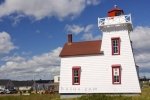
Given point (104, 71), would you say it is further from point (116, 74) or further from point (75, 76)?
point (75, 76)

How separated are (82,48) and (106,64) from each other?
4326 millimetres

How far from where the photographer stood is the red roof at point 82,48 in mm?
39266

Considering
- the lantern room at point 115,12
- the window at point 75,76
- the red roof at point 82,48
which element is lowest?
the window at point 75,76

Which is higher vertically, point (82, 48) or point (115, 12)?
point (115, 12)

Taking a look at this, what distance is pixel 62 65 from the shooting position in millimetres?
40531

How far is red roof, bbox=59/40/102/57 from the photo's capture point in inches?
1546

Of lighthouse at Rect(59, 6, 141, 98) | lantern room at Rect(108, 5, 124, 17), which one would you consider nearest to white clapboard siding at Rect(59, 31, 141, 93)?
lighthouse at Rect(59, 6, 141, 98)

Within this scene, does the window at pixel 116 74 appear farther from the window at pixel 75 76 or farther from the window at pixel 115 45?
the window at pixel 75 76

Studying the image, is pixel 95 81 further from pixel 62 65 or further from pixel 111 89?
pixel 62 65

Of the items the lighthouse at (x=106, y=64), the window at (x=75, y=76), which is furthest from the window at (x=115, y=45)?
the window at (x=75, y=76)

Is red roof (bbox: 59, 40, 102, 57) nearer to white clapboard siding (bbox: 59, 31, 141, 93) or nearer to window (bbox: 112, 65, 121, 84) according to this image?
white clapboard siding (bbox: 59, 31, 141, 93)

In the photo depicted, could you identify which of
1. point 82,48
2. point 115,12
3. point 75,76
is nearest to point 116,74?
point 75,76

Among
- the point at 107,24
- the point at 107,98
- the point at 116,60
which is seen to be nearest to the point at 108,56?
the point at 116,60

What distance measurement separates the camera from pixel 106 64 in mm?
37906
